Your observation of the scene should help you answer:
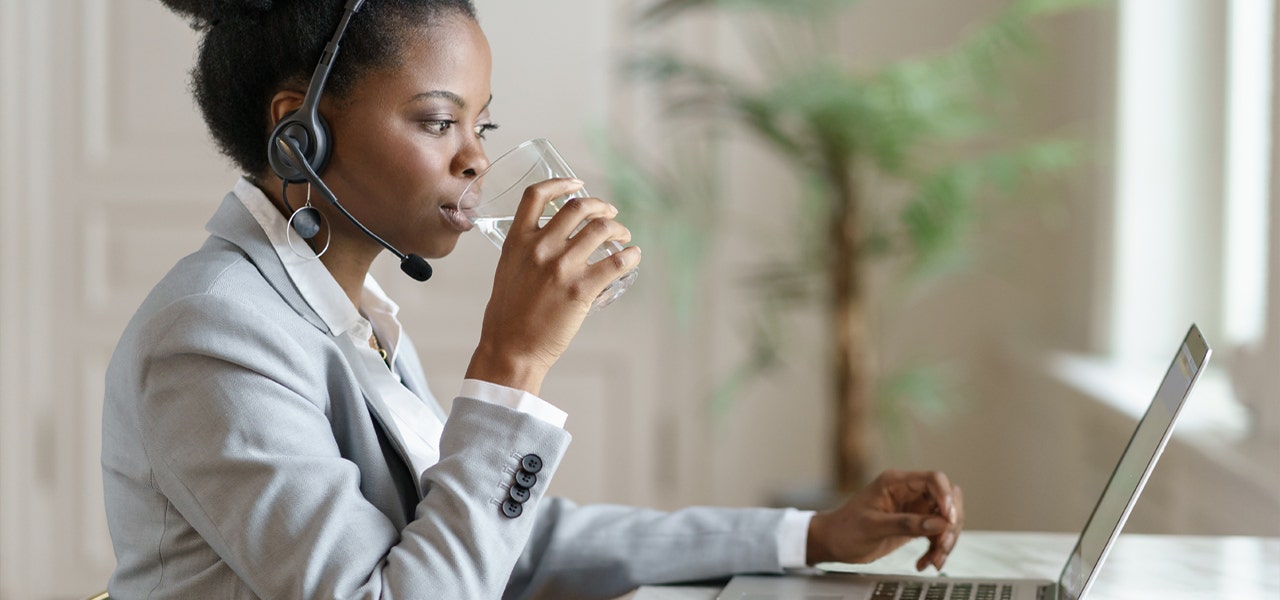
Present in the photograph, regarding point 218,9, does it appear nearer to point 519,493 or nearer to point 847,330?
point 519,493

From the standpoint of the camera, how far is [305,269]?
1028 mm

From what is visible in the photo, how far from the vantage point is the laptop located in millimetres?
899

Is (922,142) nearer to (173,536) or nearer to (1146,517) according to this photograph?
(1146,517)

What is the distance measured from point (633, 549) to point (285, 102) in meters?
0.52

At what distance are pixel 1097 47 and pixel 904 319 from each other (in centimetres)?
88

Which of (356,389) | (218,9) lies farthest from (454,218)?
(218,9)

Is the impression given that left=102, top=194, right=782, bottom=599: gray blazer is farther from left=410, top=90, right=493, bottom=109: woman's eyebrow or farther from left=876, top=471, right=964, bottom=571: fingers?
left=876, top=471, right=964, bottom=571: fingers

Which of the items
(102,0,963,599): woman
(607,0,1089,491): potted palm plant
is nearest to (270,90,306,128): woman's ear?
(102,0,963,599): woman

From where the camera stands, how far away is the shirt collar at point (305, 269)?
3.34 feet

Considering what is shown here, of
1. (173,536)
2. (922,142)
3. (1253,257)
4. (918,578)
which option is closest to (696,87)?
(922,142)

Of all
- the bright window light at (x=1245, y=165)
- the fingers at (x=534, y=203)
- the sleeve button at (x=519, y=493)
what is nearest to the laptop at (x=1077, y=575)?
the sleeve button at (x=519, y=493)

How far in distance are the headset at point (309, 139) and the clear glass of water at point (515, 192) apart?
12 centimetres

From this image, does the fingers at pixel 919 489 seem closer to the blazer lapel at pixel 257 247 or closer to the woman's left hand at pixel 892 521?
the woman's left hand at pixel 892 521

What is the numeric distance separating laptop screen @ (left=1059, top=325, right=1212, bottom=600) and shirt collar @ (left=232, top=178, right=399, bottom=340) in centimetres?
62
